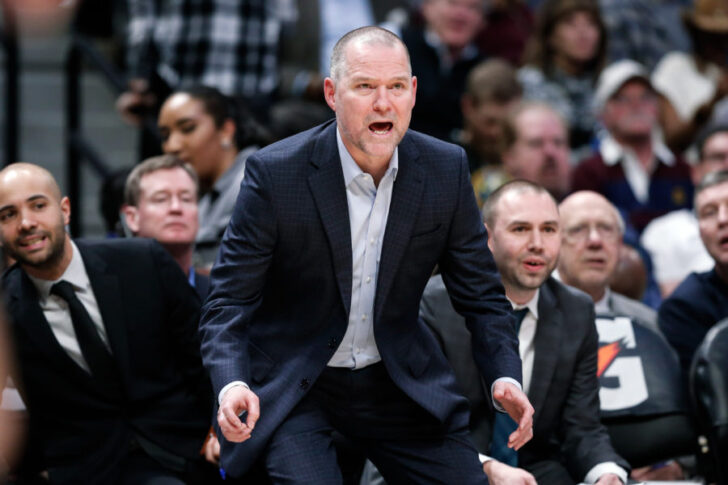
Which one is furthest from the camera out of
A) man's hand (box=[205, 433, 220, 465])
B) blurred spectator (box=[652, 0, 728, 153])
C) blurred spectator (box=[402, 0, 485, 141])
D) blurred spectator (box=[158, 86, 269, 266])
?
blurred spectator (box=[652, 0, 728, 153])

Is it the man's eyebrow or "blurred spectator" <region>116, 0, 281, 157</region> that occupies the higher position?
"blurred spectator" <region>116, 0, 281, 157</region>

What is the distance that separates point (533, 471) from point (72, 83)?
341 centimetres

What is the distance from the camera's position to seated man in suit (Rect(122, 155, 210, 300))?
4594mm

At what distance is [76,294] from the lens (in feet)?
12.9

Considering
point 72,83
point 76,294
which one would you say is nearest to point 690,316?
point 76,294

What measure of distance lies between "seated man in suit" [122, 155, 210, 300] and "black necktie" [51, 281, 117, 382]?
27.9 inches

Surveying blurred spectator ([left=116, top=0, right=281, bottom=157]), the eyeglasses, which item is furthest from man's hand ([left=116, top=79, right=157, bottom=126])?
the eyeglasses

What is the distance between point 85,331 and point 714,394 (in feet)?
6.97

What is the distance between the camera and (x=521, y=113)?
6027 mm

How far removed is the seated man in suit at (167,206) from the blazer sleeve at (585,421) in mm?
1514

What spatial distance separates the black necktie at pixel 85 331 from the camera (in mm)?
Answer: 3834

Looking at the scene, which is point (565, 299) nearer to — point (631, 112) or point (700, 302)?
point (700, 302)

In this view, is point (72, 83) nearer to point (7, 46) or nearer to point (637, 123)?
point (7, 46)

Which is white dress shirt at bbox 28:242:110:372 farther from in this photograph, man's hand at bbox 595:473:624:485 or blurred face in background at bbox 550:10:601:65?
blurred face in background at bbox 550:10:601:65
